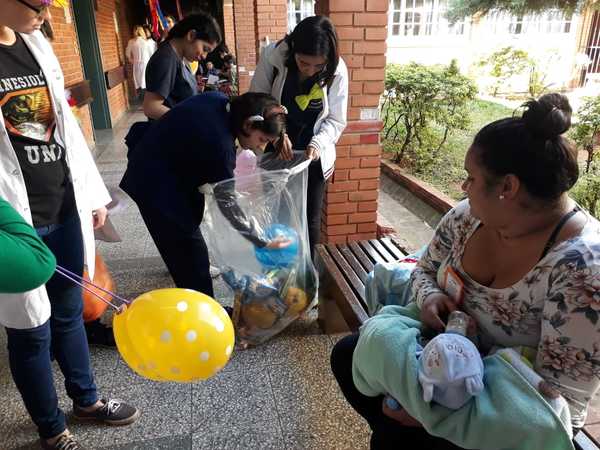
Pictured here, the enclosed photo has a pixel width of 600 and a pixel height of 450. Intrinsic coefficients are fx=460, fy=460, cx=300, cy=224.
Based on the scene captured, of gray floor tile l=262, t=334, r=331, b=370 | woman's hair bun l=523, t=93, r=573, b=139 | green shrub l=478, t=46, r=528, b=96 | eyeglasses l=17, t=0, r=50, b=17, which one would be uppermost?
eyeglasses l=17, t=0, r=50, b=17

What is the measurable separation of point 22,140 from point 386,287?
1.32 metres

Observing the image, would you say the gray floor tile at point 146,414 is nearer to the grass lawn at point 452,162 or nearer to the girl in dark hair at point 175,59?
the girl in dark hair at point 175,59

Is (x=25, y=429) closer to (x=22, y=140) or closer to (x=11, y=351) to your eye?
(x=11, y=351)

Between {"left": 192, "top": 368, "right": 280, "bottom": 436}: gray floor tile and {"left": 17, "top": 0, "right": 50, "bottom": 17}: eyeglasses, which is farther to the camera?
{"left": 192, "top": 368, "right": 280, "bottom": 436}: gray floor tile

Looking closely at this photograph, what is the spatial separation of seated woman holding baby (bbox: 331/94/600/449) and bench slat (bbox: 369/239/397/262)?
0.99 m

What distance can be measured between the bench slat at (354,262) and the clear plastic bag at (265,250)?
0.21 metres

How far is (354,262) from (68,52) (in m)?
5.89

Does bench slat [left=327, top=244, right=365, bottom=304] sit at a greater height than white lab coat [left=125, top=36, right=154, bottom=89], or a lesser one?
lesser

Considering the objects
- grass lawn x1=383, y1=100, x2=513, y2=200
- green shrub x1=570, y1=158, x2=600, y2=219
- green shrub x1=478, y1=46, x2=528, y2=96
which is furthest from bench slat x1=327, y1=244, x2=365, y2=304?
green shrub x1=478, y1=46, x2=528, y2=96

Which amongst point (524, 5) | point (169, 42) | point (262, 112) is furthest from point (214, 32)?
point (524, 5)

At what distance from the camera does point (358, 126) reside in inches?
116

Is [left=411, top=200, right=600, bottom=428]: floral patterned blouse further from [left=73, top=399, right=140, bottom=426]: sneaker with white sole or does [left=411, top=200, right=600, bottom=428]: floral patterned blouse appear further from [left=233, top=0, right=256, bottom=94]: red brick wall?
[left=233, top=0, right=256, bottom=94]: red brick wall

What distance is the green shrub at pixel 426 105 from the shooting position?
5.10m

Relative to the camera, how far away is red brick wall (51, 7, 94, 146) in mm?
5824
